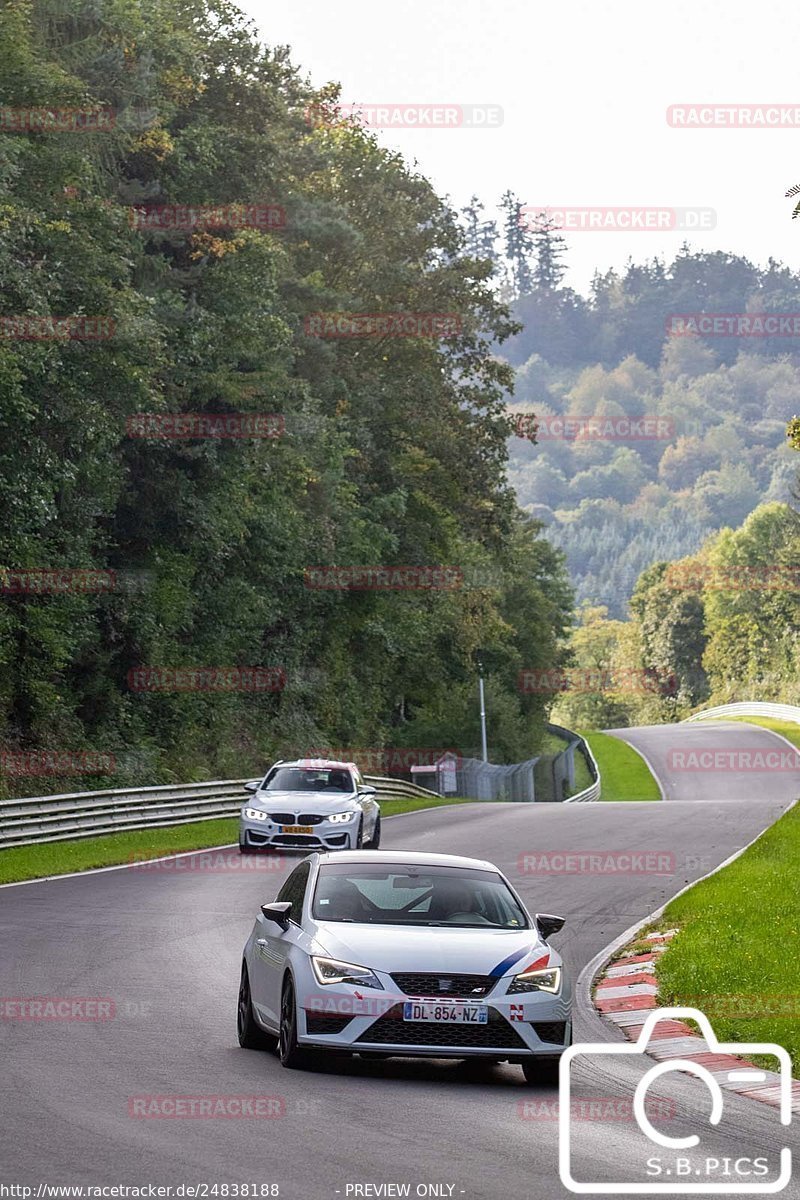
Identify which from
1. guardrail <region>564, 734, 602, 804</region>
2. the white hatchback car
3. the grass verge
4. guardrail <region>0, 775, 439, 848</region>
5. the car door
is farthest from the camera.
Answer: the grass verge

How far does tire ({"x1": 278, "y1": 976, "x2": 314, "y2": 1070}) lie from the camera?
10375mm

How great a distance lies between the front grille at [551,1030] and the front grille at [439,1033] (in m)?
0.13

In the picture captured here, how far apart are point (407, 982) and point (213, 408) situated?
35.0 meters

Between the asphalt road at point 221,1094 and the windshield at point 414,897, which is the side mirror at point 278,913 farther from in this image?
the asphalt road at point 221,1094

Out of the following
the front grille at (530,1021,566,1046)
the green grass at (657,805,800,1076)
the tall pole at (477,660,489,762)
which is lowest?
the tall pole at (477,660,489,762)

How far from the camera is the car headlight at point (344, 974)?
A: 33.9 feet

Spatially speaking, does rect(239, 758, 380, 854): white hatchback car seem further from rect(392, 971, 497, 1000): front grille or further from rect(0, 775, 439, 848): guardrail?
rect(392, 971, 497, 1000): front grille

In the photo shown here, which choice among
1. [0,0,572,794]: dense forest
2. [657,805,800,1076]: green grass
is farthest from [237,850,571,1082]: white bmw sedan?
[0,0,572,794]: dense forest

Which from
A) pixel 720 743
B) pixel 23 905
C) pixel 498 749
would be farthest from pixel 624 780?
pixel 23 905

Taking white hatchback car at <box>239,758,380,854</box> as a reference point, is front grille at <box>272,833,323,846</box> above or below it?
below

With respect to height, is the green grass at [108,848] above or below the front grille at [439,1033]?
below

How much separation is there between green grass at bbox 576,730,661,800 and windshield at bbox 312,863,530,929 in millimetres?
69023

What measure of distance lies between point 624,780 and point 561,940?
6925cm

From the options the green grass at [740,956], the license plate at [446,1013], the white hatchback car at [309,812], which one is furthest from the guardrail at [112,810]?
the license plate at [446,1013]
